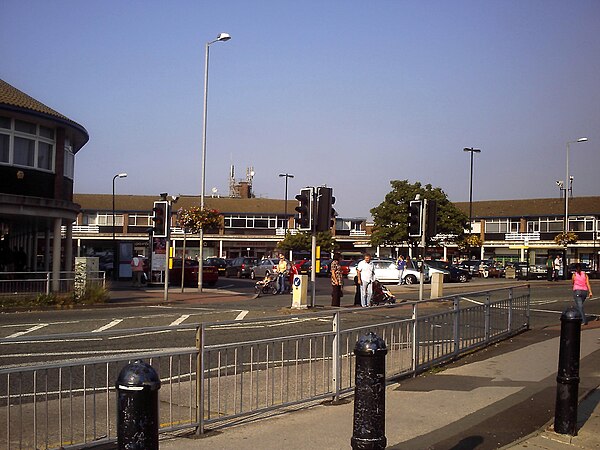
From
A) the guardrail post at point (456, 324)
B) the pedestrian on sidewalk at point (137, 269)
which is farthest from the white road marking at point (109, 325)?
the pedestrian on sidewalk at point (137, 269)

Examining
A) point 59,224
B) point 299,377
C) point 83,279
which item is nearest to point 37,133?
point 59,224

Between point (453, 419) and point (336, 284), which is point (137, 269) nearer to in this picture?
point (336, 284)

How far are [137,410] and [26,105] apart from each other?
24.7m

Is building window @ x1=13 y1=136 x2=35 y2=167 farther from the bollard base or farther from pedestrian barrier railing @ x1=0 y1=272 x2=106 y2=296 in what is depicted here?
the bollard base

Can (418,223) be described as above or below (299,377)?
above

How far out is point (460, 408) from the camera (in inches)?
Result: 320

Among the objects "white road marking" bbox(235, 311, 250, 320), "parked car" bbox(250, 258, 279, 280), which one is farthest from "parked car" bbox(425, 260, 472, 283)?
"white road marking" bbox(235, 311, 250, 320)

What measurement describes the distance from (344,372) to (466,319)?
3924 mm

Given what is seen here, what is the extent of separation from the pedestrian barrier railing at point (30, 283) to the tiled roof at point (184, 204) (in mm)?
56178

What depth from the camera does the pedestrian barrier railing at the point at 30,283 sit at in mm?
22516

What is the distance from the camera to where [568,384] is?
7.04m

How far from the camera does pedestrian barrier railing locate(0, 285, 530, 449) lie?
5.95 m

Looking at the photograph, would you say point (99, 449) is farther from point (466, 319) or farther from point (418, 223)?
point (418, 223)

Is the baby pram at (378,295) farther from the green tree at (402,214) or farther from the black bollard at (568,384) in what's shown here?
the green tree at (402,214)
